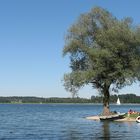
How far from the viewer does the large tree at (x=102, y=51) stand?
253 feet

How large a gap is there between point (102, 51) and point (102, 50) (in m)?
0.48

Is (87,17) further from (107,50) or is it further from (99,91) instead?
(99,91)

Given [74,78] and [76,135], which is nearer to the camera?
[76,135]

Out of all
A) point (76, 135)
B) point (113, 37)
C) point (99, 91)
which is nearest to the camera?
point (76, 135)

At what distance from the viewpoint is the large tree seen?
253 feet

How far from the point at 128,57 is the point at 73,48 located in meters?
9.58

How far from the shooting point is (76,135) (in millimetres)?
46875

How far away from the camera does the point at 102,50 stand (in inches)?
3024

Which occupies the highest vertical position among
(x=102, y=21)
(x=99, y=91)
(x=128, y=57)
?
(x=102, y=21)

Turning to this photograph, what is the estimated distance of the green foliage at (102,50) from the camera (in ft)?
253

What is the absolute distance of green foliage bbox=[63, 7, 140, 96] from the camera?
3036 inches

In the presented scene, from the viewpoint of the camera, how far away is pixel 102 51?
7638cm

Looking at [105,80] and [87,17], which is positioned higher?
[87,17]

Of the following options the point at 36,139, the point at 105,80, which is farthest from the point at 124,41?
the point at 36,139
